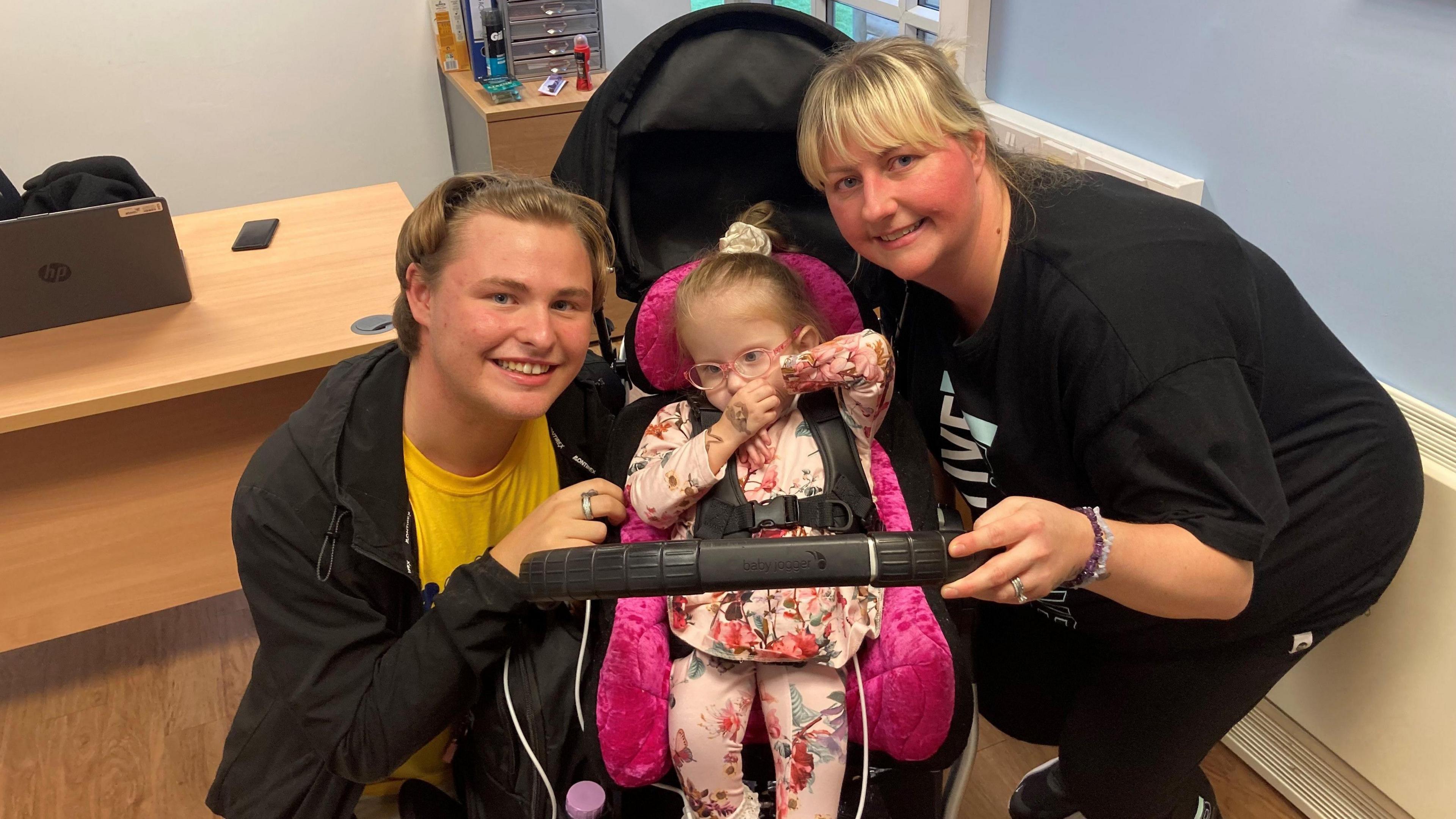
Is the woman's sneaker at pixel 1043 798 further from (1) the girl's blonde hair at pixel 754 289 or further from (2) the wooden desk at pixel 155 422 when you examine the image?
(2) the wooden desk at pixel 155 422

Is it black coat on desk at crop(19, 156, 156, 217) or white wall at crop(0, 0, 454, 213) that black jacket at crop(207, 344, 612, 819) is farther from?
white wall at crop(0, 0, 454, 213)

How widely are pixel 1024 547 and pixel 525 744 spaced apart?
634mm

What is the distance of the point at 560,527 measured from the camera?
3.88ft

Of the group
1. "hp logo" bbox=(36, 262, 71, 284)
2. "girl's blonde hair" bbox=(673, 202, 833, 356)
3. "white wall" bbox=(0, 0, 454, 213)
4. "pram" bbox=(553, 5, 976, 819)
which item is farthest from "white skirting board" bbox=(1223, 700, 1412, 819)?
"white wall" bbox=(0, 0, 454, 213)

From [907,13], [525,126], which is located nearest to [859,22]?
[907,13]

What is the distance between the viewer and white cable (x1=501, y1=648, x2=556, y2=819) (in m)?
1.17

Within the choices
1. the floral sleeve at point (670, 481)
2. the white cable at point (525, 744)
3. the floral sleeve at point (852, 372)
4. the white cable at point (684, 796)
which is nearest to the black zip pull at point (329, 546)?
the white cable at point (525, 744)

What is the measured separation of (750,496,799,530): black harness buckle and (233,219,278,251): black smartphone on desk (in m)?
1.45

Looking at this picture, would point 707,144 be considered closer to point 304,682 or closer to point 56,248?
point 304,682

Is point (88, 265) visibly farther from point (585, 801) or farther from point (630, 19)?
point (630, 19)

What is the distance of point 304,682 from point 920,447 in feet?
2.84

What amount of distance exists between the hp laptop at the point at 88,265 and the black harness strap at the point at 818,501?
3.78ft

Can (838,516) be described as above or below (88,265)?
below

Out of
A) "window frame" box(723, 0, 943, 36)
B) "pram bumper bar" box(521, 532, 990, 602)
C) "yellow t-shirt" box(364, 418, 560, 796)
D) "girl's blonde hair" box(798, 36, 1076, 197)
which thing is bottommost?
"yellow t-shirt" box(364, 418, 560, 796)
